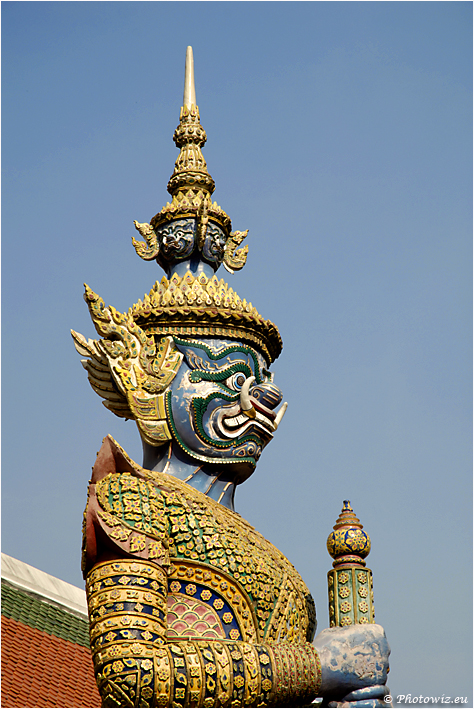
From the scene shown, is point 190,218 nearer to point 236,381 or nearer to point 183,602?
point 236,381

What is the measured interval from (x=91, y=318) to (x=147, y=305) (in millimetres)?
494

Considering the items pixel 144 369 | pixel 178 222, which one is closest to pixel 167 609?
pixel 144 369

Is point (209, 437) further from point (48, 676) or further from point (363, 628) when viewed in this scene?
point (48, 676)

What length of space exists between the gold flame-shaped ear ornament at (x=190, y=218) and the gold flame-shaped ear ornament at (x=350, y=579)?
8.38 feet

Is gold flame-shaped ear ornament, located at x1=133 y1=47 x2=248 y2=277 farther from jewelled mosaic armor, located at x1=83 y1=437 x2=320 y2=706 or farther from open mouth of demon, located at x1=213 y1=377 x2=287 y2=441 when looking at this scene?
jewelled mosaic armor, located at x1=83 y1=437 x2=320 y2=706

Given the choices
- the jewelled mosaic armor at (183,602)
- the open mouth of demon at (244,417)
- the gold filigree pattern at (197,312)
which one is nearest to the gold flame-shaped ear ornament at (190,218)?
the gold filigree pattern at (197,312)

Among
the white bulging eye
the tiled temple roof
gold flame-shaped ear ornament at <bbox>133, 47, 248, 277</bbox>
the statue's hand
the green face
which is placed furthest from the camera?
the tiled temple roof

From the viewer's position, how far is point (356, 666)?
6758mm

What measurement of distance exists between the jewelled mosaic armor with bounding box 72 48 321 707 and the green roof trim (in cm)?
295

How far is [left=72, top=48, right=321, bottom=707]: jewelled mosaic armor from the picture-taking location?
632cm

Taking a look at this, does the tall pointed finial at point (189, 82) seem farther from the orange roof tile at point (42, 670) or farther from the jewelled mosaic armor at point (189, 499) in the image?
the orange roof tile at point (42, 670)

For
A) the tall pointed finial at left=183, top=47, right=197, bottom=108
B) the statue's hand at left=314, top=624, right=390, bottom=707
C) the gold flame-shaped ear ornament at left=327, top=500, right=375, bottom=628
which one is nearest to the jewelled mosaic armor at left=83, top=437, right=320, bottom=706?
the statue's hand at left=314, top=624, right=390, bottom=707

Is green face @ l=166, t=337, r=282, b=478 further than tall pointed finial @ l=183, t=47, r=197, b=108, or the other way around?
tall pointed finial @ l=183, t=47, r=197, b=108

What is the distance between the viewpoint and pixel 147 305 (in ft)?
25.8
